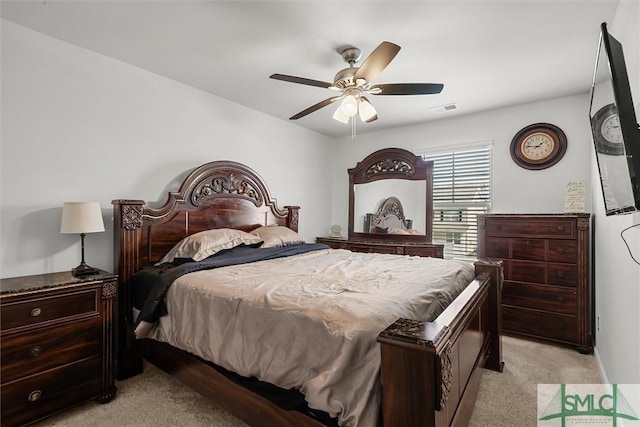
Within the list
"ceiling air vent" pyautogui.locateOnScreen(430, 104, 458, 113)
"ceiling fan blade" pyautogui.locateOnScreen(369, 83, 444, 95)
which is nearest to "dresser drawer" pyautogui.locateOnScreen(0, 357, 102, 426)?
"ceiling fan blade" pyautogui.locateOnScreen(369, 83, 444, 95)

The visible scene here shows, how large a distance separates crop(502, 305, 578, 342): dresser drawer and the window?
36.2 inches

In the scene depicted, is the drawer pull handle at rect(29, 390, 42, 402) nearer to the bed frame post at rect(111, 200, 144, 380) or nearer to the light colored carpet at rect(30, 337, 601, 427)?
the light colored carpet at rect(30, 337, 601, 427)

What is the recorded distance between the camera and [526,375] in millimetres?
2482

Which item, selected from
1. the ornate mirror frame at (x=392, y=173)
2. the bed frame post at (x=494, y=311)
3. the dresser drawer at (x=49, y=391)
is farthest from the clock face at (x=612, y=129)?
the dresser drawer at (x=49, y=391)

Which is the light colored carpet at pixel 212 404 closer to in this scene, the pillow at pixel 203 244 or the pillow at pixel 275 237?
the pillow at pixel 203 244

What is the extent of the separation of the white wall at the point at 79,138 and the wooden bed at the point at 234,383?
10.3 inches

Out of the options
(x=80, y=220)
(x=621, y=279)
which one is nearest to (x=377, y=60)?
(x=621, y=279)

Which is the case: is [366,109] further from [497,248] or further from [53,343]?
[53,343]

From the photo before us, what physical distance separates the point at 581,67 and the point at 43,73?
436 centimetres

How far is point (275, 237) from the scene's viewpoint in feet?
11.1

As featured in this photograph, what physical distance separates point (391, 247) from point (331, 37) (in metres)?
2.73

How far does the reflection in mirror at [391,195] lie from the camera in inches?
170

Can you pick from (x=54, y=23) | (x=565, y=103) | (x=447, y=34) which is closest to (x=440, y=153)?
(x=565, y=103)

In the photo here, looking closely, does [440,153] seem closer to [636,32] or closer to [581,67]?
[581,67]
